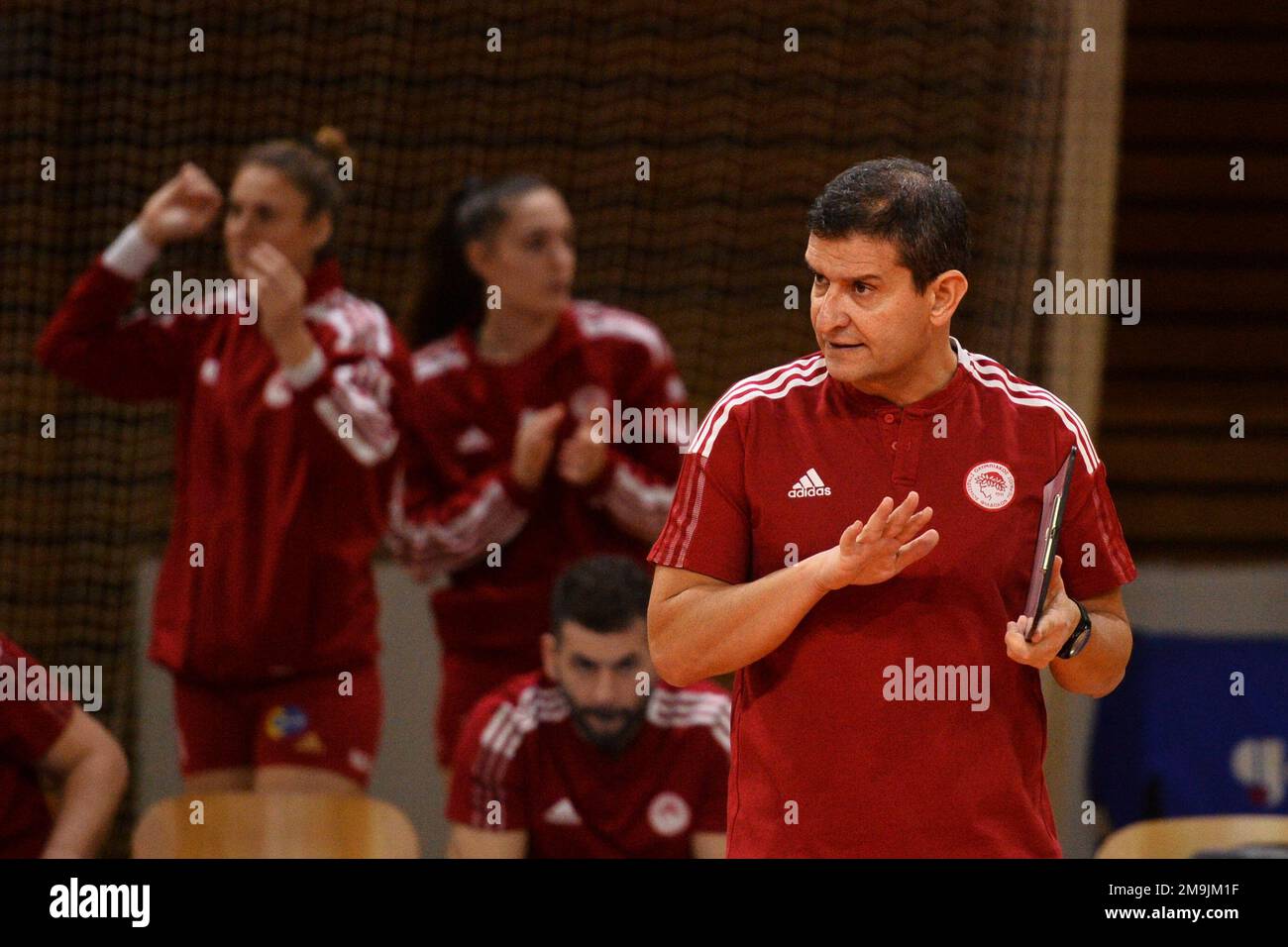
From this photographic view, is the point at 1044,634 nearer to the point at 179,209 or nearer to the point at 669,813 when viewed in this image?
the point at 669,813

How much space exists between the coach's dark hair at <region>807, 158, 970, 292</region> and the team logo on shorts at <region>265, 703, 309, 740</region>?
88.5 inches

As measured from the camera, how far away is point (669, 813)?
3.35m

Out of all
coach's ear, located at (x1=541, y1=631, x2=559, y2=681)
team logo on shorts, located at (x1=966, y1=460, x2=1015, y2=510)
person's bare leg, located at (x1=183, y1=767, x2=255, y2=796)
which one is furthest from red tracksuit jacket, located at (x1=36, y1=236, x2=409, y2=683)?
team logo on shorts, located at (x1=966, y1=460, x2=1015, y2=510)

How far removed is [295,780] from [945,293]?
230 centimetres

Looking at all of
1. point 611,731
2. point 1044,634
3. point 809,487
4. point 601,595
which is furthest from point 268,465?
point 1044,634

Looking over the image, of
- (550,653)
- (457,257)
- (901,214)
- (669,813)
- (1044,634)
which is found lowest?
(669,813)

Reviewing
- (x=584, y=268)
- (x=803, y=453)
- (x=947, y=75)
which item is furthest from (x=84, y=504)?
(x=803, y=453)

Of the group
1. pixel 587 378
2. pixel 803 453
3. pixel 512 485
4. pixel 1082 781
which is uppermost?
pixel 587 378

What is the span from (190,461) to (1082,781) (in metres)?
2.68

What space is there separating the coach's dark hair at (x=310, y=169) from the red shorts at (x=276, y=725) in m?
1.05

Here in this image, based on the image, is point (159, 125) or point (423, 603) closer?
point (423, 603)

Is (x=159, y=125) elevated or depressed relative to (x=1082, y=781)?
elevated

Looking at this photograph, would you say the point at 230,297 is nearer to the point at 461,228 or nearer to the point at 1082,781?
the point at 461,228

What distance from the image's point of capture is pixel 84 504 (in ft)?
18.4
